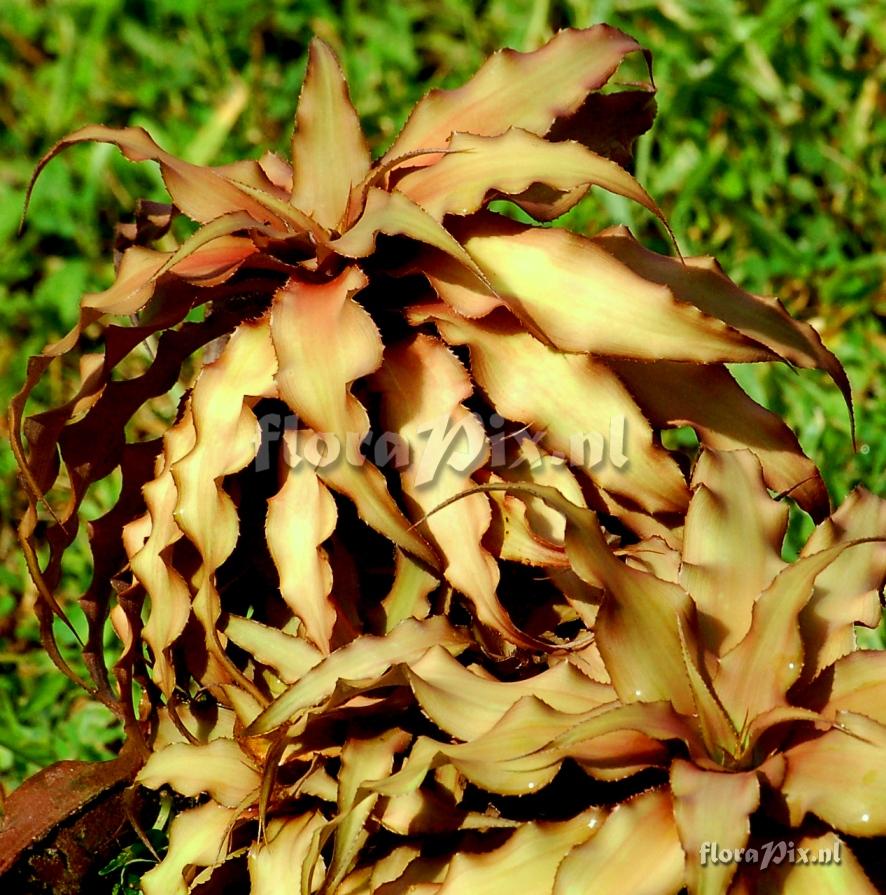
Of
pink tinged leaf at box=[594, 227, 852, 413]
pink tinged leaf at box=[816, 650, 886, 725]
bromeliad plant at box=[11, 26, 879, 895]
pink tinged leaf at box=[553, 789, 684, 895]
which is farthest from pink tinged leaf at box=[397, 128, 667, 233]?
pink tinged leaf at box=[553, 789, 684, 895]

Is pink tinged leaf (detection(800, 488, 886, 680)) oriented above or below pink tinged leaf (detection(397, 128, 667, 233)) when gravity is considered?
below

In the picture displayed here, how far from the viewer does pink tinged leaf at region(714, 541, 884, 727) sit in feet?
3.97

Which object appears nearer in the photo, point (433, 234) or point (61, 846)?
point (433, 234)

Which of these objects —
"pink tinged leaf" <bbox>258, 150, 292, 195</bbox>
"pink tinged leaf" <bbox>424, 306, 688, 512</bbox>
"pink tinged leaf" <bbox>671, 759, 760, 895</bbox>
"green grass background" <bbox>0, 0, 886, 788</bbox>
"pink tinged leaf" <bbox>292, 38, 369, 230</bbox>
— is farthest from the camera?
"green grass background" <bbox>0, 0, 886, 788</bbox>

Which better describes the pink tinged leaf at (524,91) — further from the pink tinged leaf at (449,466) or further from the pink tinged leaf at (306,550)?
the pink tinged leaf at (306,550)

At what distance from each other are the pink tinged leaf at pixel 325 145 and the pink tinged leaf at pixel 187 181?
0.05 metres

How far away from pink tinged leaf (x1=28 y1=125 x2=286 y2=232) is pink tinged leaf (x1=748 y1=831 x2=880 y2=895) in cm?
76

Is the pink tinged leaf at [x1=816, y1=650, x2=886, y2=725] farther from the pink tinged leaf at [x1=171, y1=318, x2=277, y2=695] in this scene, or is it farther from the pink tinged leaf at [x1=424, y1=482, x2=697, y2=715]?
the pink tinged leaf at [x1=171, y1=318, x2=277, y2=695]

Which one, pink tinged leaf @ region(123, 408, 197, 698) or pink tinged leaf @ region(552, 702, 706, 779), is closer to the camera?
pink tinged leaf @ region(552, 702, 706, 779)

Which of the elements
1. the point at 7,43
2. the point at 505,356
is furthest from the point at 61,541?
the point at 7,43

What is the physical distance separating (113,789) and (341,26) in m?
2.25

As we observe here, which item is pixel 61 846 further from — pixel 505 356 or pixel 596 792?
pixel 505 356

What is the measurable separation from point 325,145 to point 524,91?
0.70ft

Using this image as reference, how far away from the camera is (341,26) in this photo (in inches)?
133
